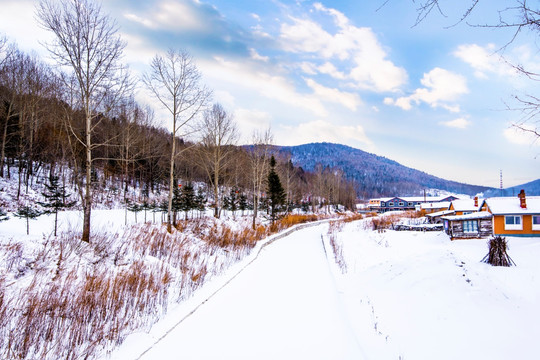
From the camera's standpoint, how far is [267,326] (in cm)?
455

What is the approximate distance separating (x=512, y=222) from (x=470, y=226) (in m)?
3.31

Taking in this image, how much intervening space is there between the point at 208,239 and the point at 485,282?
1037 cm

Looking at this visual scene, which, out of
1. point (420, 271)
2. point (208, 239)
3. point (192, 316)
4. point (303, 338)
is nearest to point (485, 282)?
point (420, 271)

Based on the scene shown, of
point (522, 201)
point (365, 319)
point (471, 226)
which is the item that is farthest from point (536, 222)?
point (365, 319)

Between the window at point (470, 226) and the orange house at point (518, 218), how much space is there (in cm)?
136

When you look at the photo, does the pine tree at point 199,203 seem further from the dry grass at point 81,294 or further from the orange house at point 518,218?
the orange house at point 518,218

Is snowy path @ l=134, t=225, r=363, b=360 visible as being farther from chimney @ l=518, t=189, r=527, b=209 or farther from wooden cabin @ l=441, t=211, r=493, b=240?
chimney @ l=518, t=189, r=527, b=209

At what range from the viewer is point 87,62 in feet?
28.9

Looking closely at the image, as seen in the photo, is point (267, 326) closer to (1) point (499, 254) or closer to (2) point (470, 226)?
(1) point (499, 254)

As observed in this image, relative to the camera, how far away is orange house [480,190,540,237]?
23031mm

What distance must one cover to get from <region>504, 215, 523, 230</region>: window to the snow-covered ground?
21559 mm

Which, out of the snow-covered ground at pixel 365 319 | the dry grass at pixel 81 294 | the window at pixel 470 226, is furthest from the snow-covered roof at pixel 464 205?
the dry grass at pixel 81 294

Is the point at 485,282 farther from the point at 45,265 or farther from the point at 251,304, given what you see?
the point at 45,265

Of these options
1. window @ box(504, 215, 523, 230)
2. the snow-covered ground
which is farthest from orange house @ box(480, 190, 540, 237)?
the snow-covered ground
